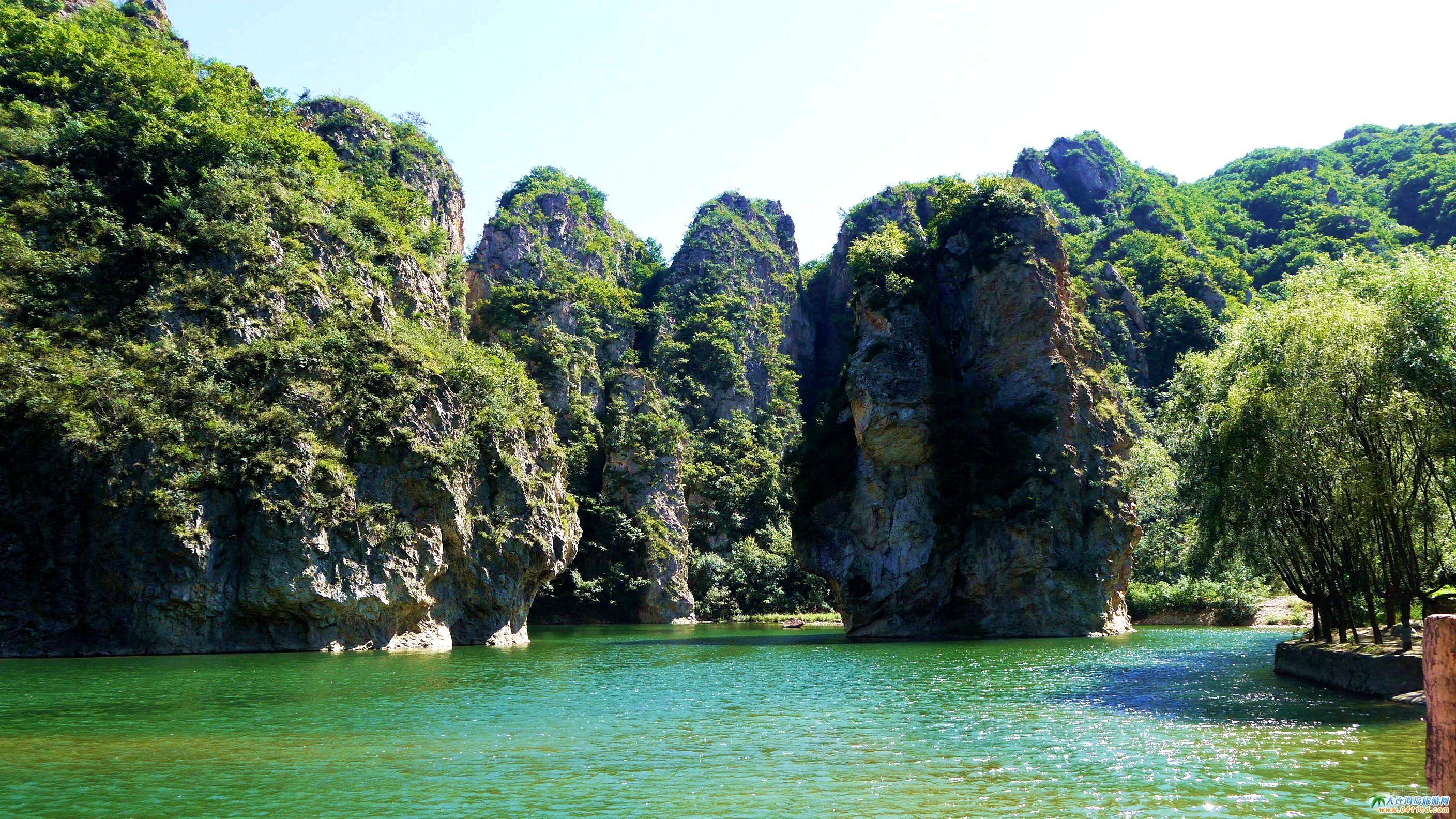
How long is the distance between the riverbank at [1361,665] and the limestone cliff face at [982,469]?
23.3 metres

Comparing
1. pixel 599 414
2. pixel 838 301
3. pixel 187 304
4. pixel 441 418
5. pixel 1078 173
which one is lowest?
pixel 441 418

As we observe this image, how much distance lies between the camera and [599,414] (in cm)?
8831

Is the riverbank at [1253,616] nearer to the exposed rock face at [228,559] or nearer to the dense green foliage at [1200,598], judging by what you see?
the dense green foliage at [1200,598]

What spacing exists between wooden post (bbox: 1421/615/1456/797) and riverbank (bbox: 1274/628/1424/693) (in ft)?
54.4

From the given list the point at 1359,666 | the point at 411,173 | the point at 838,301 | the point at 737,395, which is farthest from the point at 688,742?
the point at 838,301

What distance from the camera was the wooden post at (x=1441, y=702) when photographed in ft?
17.2

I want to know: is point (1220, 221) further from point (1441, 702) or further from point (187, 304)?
point (1441, 702)

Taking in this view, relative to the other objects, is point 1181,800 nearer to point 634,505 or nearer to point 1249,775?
point 1249,775

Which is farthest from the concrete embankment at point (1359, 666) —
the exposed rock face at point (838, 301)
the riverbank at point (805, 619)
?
the exposed rock face at point (838, 301)

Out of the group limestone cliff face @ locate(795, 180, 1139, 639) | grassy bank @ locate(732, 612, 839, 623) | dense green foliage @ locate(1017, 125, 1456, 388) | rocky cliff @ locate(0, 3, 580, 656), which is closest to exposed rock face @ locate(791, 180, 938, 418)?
dense green foliage @ locate(1017, 125, 1456, 388)

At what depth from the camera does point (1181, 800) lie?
12.1 metres

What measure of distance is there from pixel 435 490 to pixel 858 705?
27.4 meters

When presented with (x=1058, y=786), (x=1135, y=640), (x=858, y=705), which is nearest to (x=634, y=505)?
(x=1135, y=640)

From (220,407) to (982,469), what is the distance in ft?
131
